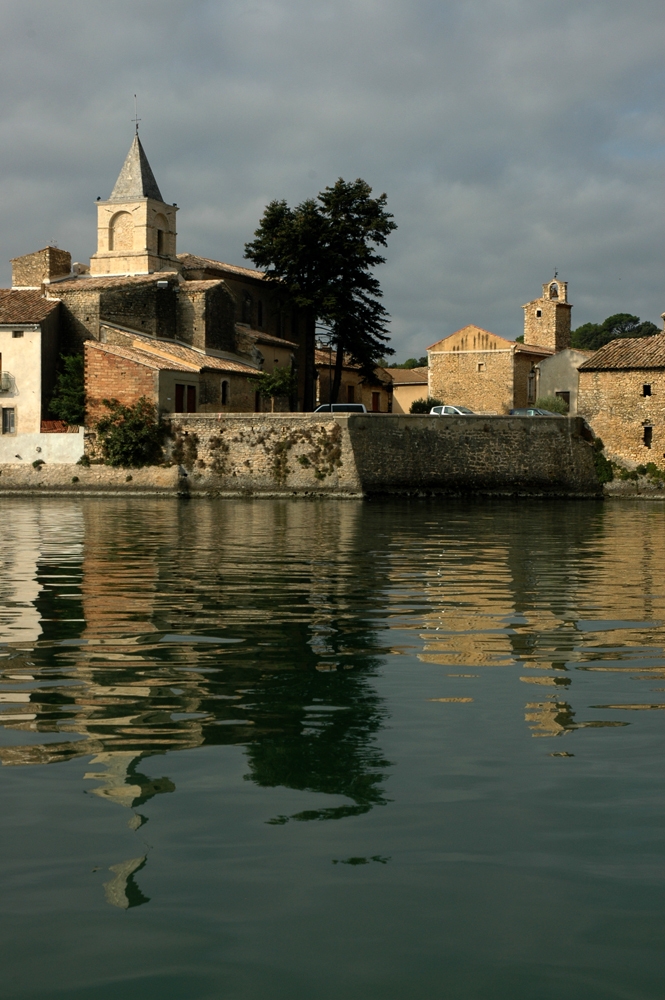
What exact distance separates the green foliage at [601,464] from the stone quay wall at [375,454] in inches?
31.7

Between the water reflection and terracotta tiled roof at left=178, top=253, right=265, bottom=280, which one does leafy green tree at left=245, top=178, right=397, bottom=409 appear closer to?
terracotta tiled roof at left=178, top=253, right=265, bottom=280

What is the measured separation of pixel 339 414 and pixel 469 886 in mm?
40267

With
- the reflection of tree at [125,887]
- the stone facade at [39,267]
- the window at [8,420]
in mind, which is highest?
the stone facade at [39,267]

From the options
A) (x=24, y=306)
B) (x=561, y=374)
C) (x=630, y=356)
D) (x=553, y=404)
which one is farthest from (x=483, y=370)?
(x=24, y=306)

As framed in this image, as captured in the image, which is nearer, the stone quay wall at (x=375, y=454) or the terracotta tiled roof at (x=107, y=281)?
the stone quay wall at (x=375, y=454)

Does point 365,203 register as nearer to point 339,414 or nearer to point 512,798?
point 339,414

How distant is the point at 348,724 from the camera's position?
8.12 m

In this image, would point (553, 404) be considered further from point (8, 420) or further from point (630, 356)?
point (8, 420)

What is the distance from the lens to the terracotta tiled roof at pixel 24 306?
4944 centimetres

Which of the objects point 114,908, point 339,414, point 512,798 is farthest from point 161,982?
point 339,414

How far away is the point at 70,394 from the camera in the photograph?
4912cm

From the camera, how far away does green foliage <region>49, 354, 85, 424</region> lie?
4894 centimetres

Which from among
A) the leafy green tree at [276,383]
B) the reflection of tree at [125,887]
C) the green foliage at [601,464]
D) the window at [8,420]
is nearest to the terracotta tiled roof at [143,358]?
the leafy green tree at [276,383]

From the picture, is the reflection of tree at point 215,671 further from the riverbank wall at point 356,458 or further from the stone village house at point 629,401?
the stone village house at point 629,401
